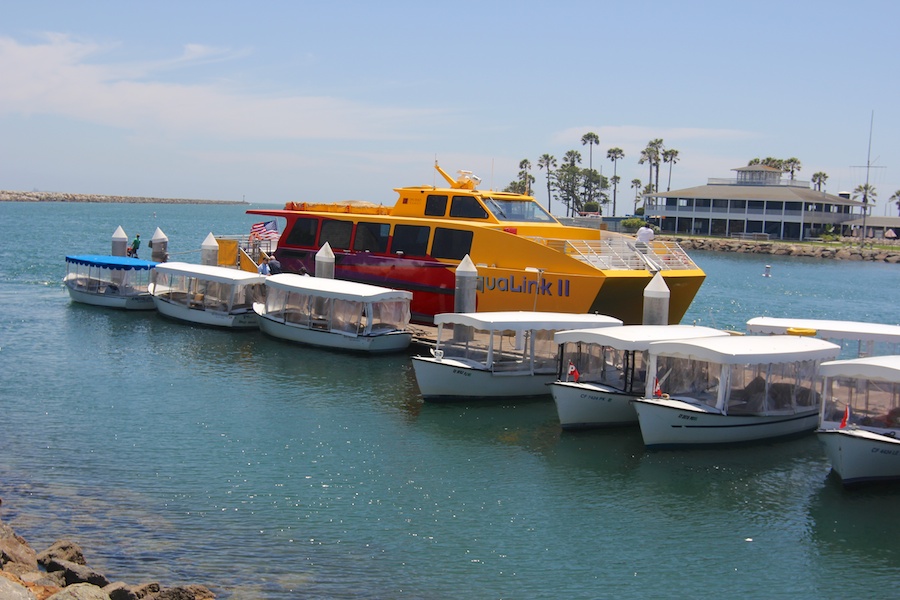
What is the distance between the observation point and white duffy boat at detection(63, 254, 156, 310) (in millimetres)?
39531

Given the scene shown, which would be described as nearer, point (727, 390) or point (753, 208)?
point (727, 390)

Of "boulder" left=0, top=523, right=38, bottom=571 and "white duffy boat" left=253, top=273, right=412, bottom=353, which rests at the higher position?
"white duffy boat" left=253, top=273, right=412, bottom=353

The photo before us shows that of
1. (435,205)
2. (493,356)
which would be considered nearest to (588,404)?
(493,356)

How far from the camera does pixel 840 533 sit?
17.8 m

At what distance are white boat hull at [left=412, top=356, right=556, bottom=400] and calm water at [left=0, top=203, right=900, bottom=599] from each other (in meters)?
0.54

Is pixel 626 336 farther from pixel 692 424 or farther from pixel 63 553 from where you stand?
pixel 63 553

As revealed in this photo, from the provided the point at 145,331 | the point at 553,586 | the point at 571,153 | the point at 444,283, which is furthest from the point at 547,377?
the point at 571,153

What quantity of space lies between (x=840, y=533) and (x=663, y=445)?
5.01 metres

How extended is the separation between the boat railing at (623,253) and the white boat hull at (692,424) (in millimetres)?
9408

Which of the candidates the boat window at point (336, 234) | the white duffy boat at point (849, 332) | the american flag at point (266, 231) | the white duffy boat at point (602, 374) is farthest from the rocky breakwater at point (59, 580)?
the american flag at point (266, 231)

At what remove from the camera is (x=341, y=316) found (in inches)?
1275

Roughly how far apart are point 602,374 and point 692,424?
122 inches

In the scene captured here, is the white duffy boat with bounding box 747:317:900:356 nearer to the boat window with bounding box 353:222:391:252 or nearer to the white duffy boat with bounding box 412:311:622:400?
the white duffy boat with bounding box 412:311:622:400

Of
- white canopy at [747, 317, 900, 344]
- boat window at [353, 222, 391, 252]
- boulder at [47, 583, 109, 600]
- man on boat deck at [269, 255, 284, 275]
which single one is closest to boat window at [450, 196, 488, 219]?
boat window at [353, 222, 391, 252]
